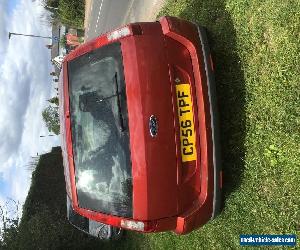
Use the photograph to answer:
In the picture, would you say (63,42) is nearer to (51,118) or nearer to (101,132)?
(51,118)

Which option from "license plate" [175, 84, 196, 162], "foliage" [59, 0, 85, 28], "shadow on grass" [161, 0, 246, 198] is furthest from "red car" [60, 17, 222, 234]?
"foliage" [59, 0, 85, 28]

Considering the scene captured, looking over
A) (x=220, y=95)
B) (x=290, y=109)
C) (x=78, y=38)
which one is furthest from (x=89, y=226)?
(x=78, y=38)

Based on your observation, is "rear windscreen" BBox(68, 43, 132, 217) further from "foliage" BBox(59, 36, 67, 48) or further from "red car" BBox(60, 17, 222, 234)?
"foliage" BBox(59, 36, 67, 48)

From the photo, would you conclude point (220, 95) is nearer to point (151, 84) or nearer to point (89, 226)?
point (151, 84)

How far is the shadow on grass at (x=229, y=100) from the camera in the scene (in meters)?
5.91

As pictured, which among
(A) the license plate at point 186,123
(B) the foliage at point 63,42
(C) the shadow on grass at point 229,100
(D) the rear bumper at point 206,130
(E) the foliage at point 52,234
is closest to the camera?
(A) the license plate at point 186,123

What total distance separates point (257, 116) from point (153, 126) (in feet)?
4.69

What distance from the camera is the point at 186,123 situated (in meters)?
5.27

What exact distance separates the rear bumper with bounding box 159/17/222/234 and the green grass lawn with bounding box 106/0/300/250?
1.51ft

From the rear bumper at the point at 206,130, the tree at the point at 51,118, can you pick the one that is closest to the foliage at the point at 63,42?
the tree at the point at 51,118

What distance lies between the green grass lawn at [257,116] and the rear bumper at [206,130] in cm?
46

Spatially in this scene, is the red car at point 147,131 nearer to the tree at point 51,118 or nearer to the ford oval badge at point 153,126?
the ford oval badge at point 153,126

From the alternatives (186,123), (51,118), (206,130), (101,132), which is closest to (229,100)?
(206,130)

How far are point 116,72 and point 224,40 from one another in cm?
185
